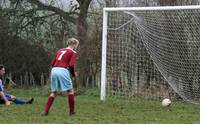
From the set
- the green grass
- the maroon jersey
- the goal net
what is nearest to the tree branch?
the goal net

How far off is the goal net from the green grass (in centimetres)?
51

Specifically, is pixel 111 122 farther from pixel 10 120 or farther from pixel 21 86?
pixel 21 86

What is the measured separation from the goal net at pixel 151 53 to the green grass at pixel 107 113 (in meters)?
0.51

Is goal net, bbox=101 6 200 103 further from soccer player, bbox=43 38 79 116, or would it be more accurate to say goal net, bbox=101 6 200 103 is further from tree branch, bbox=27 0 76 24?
tree branch, bbox=27 0 76 24

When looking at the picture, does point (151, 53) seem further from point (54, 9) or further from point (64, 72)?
point (54, 9)

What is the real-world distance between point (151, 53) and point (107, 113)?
3.67m

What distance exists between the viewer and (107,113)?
453 inches

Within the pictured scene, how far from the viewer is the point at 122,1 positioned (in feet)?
59.3

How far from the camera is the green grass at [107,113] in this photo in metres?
10.2

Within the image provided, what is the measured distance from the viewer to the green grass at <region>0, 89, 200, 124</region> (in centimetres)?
1018

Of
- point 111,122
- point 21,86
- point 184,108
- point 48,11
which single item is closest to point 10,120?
point 111,122

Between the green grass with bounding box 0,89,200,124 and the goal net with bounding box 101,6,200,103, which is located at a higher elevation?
the goal net with bounding box 101,6,200,103

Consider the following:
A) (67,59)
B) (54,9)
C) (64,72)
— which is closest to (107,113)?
(64,72)

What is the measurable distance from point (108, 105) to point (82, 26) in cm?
615
